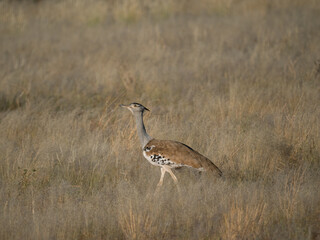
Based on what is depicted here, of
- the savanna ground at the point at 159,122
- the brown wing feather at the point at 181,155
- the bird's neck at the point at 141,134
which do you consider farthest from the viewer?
the bird's neck at the point at 141,134

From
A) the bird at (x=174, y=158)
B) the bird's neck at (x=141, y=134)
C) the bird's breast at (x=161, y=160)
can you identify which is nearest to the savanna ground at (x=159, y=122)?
the bird at (x=174, y=158)

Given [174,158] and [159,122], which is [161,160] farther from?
[159,122]

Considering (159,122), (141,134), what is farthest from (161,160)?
(159,122)

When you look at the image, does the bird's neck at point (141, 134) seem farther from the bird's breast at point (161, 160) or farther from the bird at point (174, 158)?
the bird's breast at point (161, 160)

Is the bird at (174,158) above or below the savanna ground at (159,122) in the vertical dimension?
above

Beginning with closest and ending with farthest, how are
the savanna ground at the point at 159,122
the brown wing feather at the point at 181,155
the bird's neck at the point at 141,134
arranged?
the savanna ground at the point at 159,122
the brown wing feather at the point at 181,155
the bird's neck at the point at 141,134

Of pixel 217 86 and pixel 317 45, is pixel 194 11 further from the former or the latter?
pixel 217 86

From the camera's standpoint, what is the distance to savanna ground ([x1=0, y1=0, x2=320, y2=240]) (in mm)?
3535

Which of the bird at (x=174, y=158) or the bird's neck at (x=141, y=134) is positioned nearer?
the bird at (x=174, y=158)

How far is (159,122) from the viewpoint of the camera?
560 centimetres

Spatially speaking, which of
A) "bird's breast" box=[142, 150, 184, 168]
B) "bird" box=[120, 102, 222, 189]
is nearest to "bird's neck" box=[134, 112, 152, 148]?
"bird" box=[120, 102, 222, 189]

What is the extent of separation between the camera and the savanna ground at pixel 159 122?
3.54m

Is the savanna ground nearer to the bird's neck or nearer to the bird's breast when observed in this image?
the bird's breast

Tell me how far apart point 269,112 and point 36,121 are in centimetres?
299
